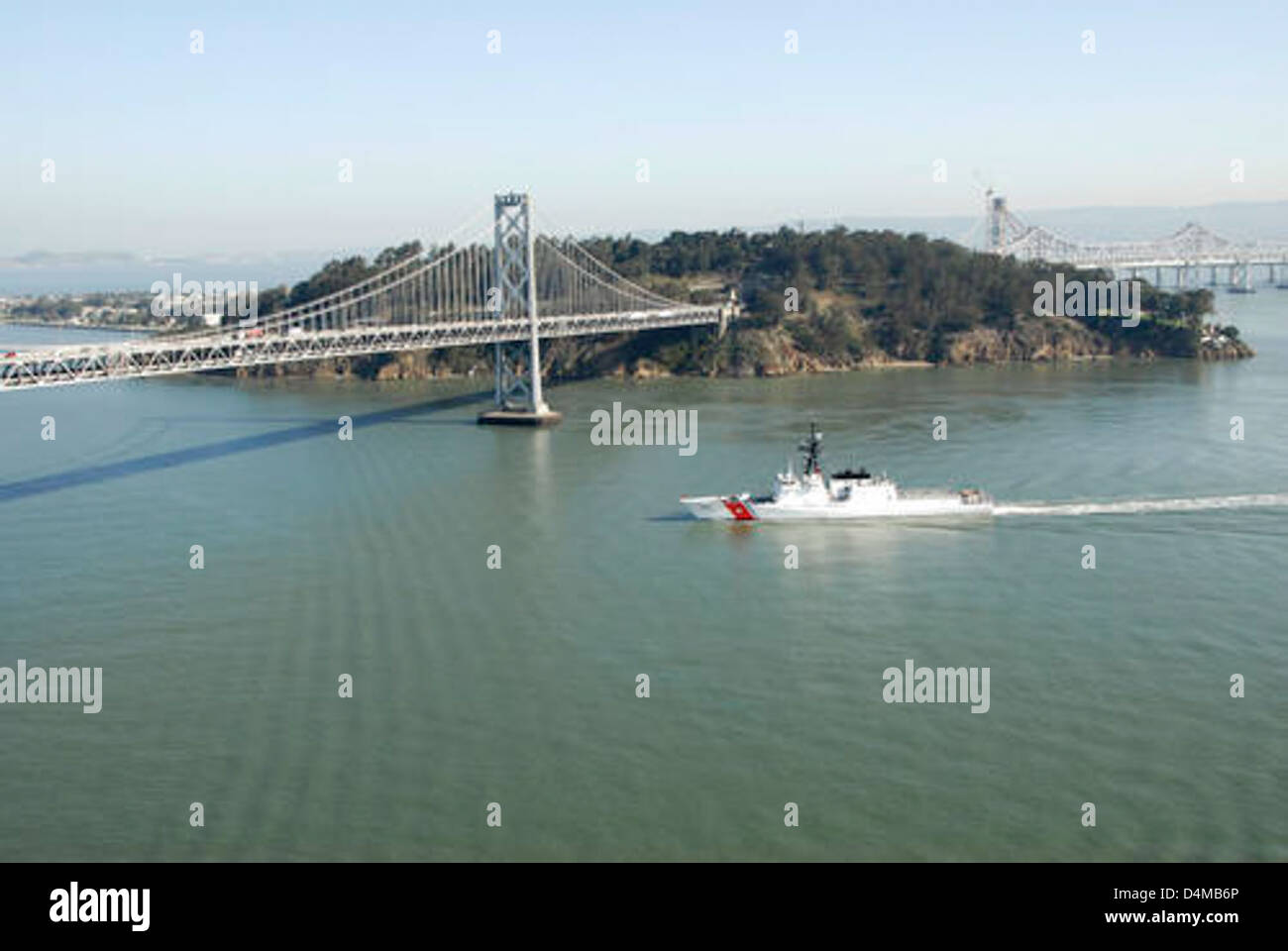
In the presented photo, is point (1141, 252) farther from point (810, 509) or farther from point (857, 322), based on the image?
point (810, 509)

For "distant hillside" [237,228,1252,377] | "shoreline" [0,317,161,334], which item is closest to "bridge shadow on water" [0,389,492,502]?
"distant hillside" [237,228,1252,377]

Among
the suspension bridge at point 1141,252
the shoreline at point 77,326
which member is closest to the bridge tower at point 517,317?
the shoreline at point 77,326

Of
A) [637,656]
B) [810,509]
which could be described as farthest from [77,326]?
[637,656]

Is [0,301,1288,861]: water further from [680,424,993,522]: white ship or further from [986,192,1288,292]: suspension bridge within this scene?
[986,192,1288,292]: suspension bridge

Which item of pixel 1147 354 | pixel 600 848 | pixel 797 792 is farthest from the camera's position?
pixel 1147 354

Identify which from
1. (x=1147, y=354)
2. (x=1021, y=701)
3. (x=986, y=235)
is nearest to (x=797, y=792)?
(x=1021, y=701)

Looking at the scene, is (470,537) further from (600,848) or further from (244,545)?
(600,848)
